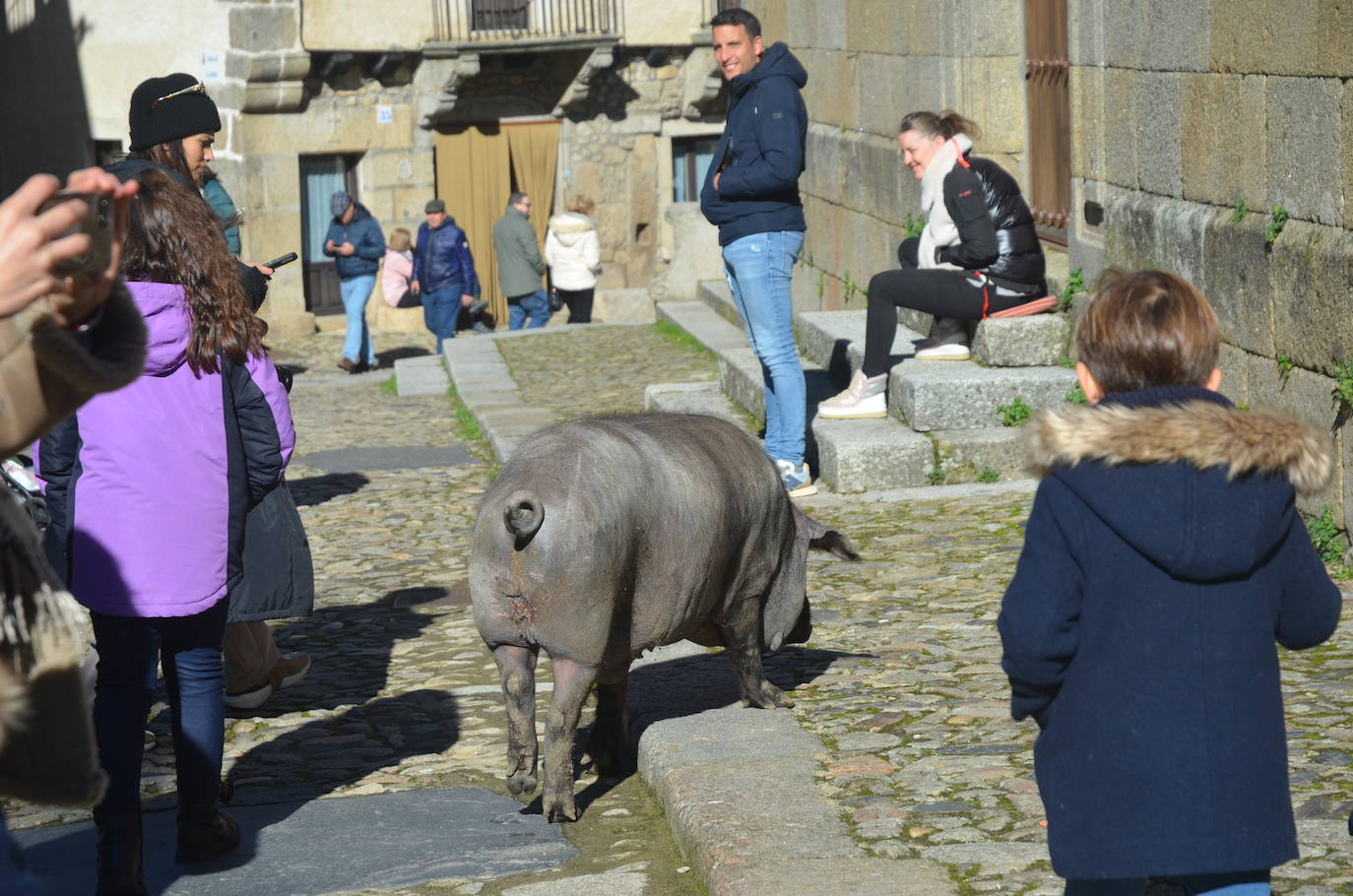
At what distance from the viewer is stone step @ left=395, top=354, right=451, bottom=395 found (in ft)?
50.1

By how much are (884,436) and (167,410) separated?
5079 mm

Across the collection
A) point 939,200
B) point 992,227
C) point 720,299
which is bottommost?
point 720,299

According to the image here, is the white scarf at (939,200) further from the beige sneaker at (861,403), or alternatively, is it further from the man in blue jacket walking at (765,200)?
the man in blue jacket walking at (765,200)

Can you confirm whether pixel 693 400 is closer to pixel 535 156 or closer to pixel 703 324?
pixel 703 324

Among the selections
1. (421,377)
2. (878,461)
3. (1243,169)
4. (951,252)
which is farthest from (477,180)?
(1243,169)

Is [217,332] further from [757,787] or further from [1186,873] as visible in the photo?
[1186,873]

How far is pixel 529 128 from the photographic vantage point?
27.5 m

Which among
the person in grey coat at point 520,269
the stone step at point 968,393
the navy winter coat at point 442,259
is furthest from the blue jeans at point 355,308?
the stone step at point 968,393

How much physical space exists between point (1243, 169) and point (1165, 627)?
17.6ft

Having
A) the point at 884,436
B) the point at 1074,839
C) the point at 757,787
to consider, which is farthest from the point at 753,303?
the point at 1074,839

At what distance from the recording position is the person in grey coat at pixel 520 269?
2070cm

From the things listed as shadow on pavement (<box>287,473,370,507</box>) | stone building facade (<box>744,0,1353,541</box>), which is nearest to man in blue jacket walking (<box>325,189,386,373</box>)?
stone building facade (<box>744,0,1353,541</box>)

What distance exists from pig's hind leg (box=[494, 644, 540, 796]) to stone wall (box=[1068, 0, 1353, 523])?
9.95ft

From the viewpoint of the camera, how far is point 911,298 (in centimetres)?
930
